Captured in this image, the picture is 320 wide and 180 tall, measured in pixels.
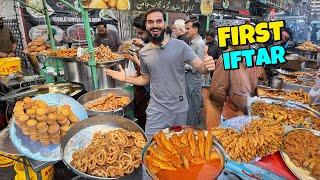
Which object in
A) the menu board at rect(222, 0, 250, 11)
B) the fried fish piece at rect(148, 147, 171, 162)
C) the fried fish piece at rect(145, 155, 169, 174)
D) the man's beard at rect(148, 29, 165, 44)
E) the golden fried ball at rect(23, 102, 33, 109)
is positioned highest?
the menu board at rect(222, 0, 250, 11)

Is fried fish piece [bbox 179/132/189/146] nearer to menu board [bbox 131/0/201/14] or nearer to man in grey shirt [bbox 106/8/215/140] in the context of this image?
man in grey shirt [bbox 106/8/215/140]

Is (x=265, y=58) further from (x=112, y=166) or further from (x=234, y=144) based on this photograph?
(x=112, y=166)

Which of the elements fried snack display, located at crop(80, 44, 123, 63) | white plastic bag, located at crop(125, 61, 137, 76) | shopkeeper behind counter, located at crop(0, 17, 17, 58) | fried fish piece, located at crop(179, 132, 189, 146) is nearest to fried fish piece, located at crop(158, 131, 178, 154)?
fried fish piece, located at crop(179, 132, 189, 146)

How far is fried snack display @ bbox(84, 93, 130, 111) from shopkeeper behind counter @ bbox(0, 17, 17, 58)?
16.1 ft

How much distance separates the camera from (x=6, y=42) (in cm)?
737

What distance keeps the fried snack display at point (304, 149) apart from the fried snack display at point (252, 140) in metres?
0.10

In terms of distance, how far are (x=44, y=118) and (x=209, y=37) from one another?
19.9 feet

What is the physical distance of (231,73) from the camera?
12.3ft

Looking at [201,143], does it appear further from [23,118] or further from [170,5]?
[170,5]

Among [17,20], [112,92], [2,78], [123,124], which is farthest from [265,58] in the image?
[17,20]

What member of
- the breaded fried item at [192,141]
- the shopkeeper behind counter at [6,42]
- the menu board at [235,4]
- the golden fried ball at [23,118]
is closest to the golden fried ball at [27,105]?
the golden fried ball at [23,118]

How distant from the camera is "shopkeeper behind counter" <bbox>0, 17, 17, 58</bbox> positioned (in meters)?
7.28

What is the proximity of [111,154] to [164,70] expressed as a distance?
1532 mm

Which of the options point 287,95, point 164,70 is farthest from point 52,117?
point 287,95
